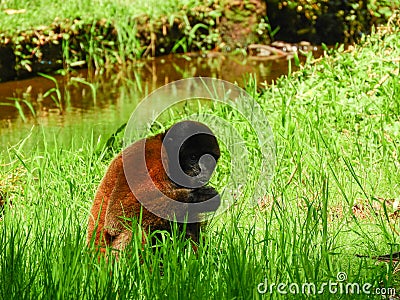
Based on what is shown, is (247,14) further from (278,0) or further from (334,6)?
(334,6)

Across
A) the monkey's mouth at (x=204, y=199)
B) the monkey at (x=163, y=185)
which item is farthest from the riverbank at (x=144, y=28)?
the monkey's mouth at (x=204, y=199)

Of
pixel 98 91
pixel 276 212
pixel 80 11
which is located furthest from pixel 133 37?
pixel 276 212

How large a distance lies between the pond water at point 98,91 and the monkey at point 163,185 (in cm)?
249

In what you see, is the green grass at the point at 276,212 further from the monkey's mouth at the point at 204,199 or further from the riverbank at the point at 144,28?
the riverbank at the point at 144,28

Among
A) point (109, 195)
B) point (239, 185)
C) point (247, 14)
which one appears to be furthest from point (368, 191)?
point (247, 14)

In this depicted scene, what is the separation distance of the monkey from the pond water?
249 centimetres

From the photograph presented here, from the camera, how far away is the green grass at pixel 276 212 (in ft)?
9.18

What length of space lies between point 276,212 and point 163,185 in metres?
0.87

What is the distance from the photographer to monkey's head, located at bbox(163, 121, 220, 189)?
Answer: 3.02 metres

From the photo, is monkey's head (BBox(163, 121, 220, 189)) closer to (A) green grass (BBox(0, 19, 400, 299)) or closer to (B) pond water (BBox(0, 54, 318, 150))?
(A) green grass (BBox(0, 19, 400, 299))

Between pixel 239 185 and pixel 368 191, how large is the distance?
67 cm

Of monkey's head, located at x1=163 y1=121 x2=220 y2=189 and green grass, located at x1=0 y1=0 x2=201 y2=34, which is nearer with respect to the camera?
monkey's head, located at x1=163 y1=121 x2=220 y2=189

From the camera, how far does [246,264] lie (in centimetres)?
285

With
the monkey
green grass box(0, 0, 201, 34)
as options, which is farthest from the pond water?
the monkey
